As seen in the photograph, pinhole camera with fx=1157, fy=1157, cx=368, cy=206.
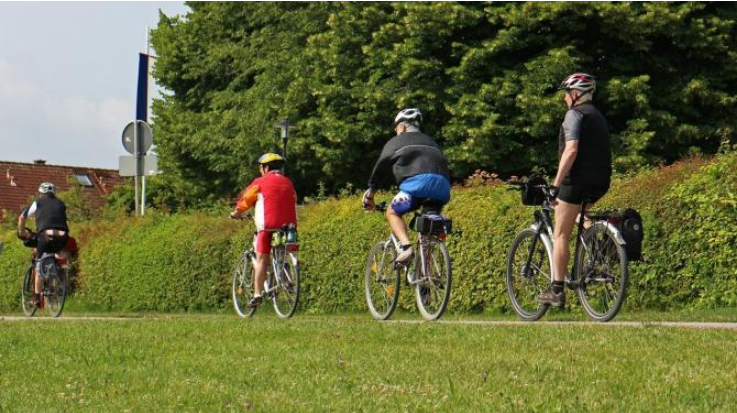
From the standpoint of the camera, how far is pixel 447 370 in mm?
6410

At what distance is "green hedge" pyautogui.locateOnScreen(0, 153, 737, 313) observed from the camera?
40.2 feet

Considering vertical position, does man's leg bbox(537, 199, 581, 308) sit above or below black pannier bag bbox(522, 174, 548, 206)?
below

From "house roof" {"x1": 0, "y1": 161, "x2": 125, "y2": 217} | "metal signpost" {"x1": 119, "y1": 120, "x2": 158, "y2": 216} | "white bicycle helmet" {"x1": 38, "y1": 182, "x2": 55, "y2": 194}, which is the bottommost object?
"white bicycle helmet" {"x1": 38, "y1": 182, "x2": 55, "y2": 194}

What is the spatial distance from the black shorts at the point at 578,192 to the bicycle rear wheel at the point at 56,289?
9.65m

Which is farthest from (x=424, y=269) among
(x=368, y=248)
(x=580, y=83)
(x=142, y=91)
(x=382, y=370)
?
(x=142, y=91)

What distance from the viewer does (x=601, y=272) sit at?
9.41 m

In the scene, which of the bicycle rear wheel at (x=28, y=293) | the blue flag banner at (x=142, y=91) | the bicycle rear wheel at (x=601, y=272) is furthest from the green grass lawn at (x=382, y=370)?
the blue flag banner at (x=142, y=91)

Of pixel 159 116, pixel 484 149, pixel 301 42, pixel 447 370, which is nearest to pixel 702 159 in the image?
pixel 447 370

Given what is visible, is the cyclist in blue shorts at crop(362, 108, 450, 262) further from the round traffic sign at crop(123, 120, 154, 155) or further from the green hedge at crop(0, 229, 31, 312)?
the green hedge at crop(0, 229, 31, 312)

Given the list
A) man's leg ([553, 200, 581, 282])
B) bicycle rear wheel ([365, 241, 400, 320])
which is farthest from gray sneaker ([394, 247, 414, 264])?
man's leg ([553, 200, 581, 282])

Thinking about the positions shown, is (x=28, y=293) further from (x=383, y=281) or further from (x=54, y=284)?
(x=383, y=281)

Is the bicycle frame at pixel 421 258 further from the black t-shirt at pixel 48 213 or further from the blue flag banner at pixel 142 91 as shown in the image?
the blue flag banner at pixel 142 91

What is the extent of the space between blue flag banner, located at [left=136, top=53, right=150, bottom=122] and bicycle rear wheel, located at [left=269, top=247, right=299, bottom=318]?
422 inches

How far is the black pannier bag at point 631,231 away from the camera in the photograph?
30.1ft
